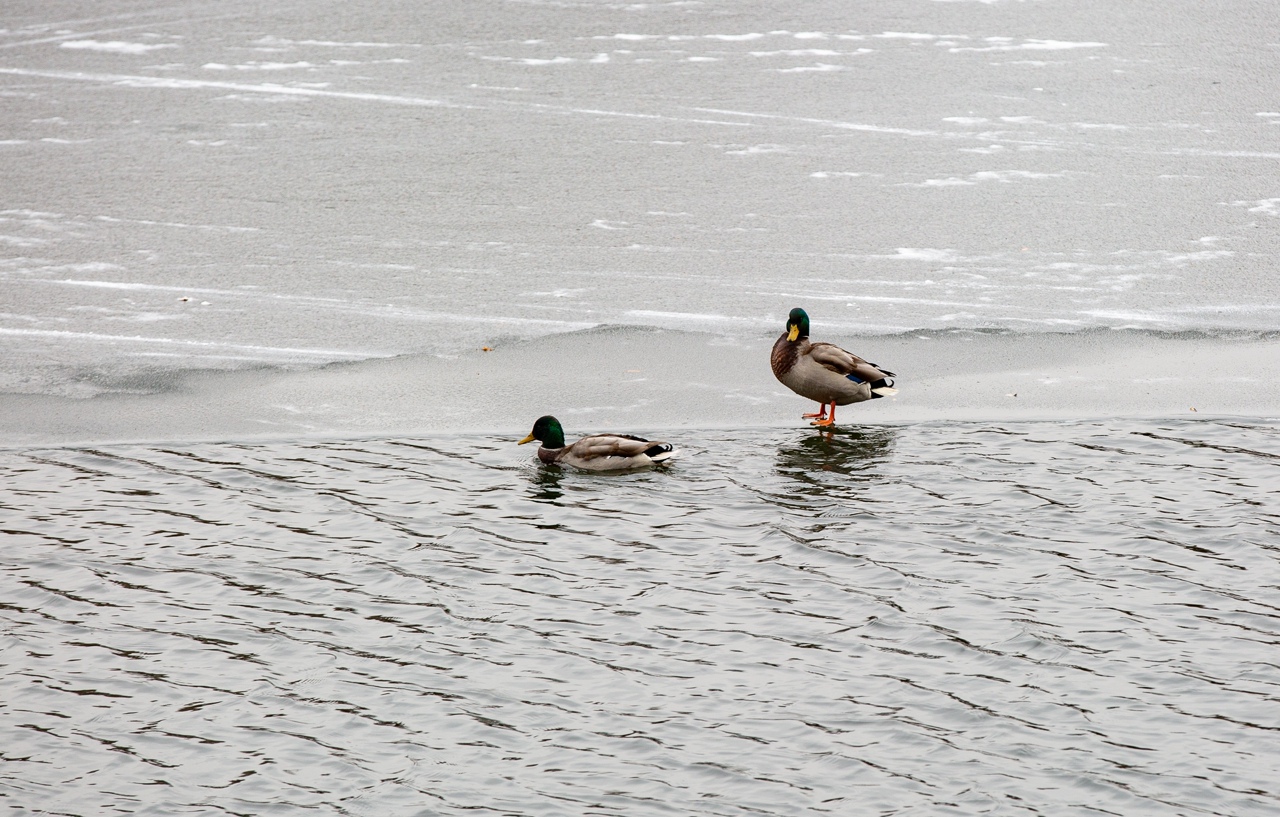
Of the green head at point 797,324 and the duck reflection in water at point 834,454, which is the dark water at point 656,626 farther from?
the green head at point 797,324

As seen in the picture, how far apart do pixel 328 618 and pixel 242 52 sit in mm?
10433

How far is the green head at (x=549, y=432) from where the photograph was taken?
8516mm

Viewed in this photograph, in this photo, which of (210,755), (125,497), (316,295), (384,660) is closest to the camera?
(210,755)

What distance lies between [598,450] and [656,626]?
2.10 metres

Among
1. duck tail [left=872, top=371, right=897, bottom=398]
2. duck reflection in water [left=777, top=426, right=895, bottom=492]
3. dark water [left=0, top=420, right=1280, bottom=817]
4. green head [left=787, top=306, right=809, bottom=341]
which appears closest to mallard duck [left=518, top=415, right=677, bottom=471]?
dark water [left=0, top=420, right=1280, bottom=817]

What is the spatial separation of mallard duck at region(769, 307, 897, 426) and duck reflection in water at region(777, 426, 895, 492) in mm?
215

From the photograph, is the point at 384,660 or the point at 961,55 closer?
the point at 384,660

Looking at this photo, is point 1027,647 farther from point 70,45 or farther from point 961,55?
point 70,45

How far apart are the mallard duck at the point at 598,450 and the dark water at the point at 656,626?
0.35 ft

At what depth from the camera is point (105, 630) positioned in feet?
21.0

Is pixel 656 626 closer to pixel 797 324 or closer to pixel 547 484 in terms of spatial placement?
pixel 547 484

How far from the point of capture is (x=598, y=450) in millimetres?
8375

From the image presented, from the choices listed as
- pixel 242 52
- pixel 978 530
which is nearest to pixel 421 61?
pixel 242 52

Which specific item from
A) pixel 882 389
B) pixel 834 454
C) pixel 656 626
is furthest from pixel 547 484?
pixel 882 389
